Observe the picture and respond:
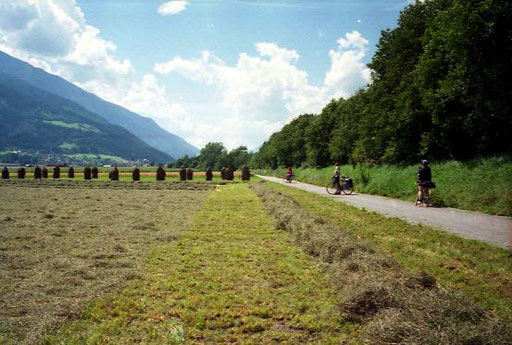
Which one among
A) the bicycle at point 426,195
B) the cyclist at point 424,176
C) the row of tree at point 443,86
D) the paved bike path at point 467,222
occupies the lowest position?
the paved bike path at point 467,222

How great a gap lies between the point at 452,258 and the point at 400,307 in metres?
3.95

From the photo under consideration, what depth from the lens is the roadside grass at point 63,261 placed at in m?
4.98

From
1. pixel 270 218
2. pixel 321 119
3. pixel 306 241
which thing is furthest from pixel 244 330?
pixel 321 119

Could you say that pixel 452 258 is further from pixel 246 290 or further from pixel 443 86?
pixel 443 86

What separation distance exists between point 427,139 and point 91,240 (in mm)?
21373

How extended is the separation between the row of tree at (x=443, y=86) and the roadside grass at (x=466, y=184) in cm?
188

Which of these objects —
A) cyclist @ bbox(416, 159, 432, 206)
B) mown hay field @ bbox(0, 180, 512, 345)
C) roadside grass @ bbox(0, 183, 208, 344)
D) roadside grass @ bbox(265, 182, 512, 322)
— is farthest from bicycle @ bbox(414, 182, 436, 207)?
roadside grass @ bbox(0, 183, 208, 344)

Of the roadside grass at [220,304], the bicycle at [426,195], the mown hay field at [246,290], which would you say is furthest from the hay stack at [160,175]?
the roadside grass at [220,304]

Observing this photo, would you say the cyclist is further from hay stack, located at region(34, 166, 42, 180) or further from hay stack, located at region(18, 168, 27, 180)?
hay stack, located at region(18, 168, 27, 180)

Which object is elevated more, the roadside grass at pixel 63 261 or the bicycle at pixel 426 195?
the bicycle at pixel 426 195

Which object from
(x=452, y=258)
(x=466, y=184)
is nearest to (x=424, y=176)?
(x=466, y=184)

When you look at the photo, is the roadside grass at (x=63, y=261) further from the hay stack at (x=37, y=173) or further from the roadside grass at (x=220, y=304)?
the hay stack at (x=37, y=173)

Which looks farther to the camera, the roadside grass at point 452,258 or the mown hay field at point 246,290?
the roadside grass at point 452,258

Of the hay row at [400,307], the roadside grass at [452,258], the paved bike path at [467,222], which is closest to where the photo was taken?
the hay row at [400,307]
